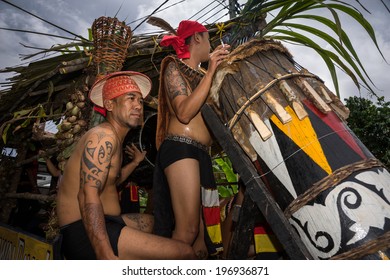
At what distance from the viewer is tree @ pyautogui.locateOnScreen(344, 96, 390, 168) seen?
16344mm

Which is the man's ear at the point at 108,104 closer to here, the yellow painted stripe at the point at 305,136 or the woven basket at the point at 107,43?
the woven basket at the point at 107,43

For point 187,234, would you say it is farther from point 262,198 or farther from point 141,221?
point 262,198

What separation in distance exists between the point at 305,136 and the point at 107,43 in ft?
6.65

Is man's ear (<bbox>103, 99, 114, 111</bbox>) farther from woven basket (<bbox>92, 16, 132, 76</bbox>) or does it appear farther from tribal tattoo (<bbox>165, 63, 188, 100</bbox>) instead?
woven basket (<bbox>92, 16, 132, 76</bbox>)

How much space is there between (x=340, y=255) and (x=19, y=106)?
13.0 ft

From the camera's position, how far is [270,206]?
5.34 feet

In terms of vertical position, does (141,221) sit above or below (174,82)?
below

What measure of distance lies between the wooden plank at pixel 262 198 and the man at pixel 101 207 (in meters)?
0.67

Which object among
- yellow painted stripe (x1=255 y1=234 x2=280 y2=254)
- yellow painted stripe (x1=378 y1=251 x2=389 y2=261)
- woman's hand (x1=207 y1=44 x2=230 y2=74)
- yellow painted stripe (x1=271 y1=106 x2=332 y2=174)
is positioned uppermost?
woman's hand (x1=207 y1=44 x2=230 y2=74)

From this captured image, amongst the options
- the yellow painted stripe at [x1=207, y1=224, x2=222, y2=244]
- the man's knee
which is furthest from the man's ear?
the yellow painted stripe at [x1=207, y1=224, x2=222, y2=244]

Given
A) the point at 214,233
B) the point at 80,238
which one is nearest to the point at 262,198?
the point at 214,233

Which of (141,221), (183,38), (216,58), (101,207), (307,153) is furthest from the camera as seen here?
(183,38)

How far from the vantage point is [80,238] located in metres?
1.94
